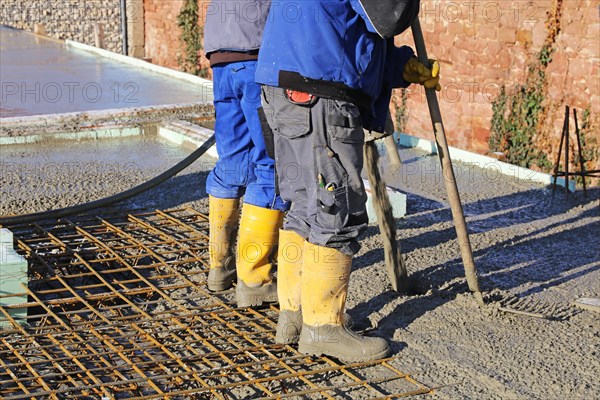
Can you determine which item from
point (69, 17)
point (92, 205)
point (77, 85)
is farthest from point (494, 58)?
point (69, 17)

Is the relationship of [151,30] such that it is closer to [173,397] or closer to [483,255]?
[483,255]

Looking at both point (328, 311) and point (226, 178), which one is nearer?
point (328, 311)

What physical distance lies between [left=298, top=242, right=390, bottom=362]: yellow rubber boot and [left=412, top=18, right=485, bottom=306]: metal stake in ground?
67cm

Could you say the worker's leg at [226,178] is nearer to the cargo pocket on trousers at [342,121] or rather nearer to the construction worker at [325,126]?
the construction worker at [325,126]

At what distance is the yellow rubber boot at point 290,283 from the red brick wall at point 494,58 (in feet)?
19.9

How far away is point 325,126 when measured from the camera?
133 inches

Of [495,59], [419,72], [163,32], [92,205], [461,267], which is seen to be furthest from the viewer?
[163,32]

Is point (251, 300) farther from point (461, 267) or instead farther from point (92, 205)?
point (92, 205)

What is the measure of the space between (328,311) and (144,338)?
32.4 inches

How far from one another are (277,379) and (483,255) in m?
1.95

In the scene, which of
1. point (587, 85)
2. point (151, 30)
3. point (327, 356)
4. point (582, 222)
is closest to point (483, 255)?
point (582, 222)

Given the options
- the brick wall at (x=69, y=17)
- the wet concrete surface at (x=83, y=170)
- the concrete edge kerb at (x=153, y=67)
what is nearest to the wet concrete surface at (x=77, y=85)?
the concrete edge kerb at (x=153, y=67)

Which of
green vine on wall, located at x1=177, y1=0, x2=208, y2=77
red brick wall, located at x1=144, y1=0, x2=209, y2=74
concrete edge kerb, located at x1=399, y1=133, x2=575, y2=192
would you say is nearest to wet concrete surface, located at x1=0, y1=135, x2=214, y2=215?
concrete edge kerb, located at x1=399, y1=133, x2=575, y2=192

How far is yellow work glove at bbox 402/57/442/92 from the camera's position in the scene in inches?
145
